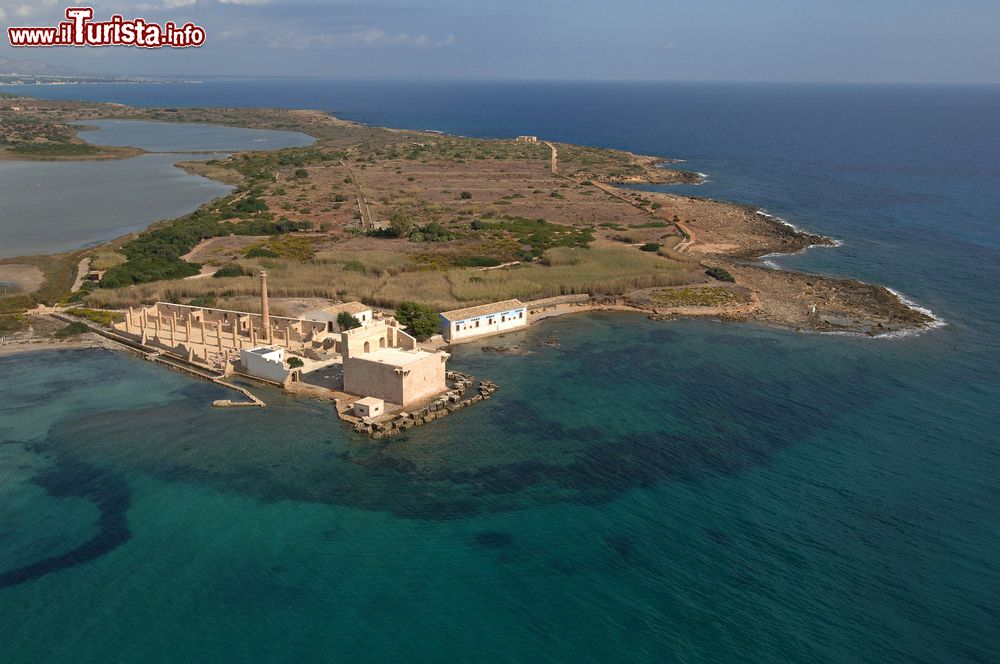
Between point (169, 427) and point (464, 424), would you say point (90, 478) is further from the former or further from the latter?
point (464, 424)

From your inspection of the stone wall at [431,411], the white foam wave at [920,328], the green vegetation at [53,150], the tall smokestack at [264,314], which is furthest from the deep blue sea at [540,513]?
the green vegetation at [53,150]

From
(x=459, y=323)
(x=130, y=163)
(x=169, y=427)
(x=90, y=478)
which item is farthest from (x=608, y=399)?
(x=130, y=163)

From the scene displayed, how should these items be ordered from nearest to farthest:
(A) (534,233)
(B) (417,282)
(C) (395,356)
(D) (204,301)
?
(C) (395,356) < (D) (204,301) < (B) (417,282) < (A) (534,233)

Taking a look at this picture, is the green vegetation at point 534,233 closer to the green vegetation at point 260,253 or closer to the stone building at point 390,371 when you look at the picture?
the green vegetation at point 260,253

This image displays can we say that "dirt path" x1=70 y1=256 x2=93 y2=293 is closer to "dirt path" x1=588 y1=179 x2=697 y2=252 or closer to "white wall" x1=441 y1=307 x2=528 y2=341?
"white wall" x1=441 y1=307 x2=528 y2=341

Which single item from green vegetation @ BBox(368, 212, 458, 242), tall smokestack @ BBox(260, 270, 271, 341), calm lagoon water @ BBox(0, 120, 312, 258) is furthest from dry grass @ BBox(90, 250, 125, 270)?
tall smokestack @ BBox(260, 270, 271, 341)

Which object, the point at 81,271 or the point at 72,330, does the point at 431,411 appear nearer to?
the point at 72,330

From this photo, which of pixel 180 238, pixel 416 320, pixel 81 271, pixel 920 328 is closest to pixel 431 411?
pixel 416 320
